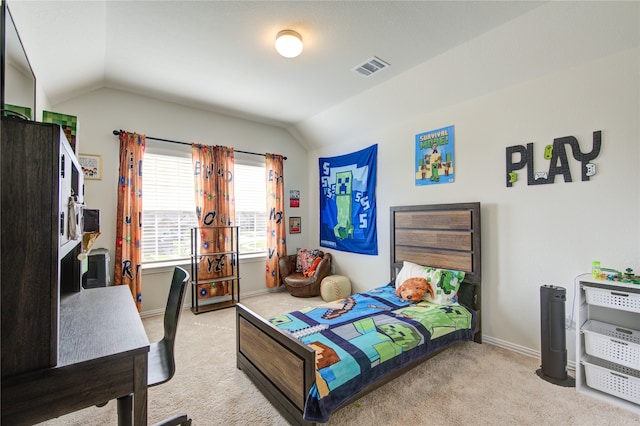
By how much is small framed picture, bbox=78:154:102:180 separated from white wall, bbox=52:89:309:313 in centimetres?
5

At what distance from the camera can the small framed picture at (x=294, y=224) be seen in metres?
5.08

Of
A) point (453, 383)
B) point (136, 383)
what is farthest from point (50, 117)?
point (453, 383)

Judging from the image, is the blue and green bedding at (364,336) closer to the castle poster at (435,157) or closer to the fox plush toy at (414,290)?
the fox plush toy at (414,290)

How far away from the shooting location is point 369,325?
2.32 m

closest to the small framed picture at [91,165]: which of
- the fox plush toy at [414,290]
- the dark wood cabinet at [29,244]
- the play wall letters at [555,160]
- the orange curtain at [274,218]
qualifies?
the orange curtain at [274,218]

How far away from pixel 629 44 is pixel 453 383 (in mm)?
2856

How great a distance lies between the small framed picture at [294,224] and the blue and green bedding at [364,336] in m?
2.26

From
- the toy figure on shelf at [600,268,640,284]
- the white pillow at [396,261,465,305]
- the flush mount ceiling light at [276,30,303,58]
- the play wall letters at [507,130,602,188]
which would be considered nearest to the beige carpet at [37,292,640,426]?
the white pillow at [396,261,465,305]

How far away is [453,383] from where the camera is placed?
7.21 ft

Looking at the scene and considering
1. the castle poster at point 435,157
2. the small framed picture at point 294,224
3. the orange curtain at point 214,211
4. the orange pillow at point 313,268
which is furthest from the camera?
the small framed picture at point 294,224

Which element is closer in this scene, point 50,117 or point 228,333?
point 50,117

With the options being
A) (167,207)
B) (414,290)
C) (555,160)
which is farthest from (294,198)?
(555,160)

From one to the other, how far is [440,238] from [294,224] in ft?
8.54

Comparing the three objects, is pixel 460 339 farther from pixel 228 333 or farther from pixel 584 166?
pixel 228 333
